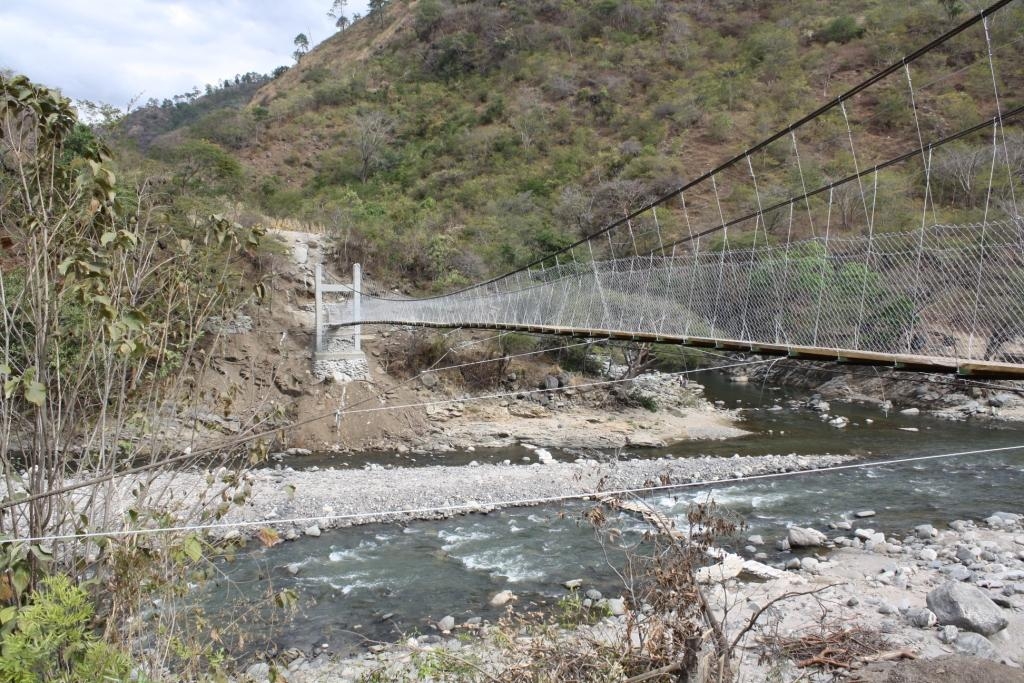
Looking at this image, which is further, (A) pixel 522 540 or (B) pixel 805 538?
(A) pixel 522 540

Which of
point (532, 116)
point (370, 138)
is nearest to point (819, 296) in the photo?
point (370, 138)

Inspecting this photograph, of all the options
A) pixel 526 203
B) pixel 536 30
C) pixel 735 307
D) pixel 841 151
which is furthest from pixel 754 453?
pixel 536 30

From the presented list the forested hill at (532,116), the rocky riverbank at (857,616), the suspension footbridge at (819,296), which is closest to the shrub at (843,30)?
the forested hill at (532,116)

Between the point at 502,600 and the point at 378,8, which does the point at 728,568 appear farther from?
the point at 378,8

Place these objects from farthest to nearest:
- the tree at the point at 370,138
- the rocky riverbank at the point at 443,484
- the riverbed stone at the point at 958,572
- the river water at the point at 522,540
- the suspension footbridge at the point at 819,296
Result: 1. the tree at the point at 370,138
2. the rocky riverbank at the point at 443,484
3. the riverbed stone at the point at 958,572
4. the river water at the point at 522,540
5. the suspension footbridge at the point at 819,296

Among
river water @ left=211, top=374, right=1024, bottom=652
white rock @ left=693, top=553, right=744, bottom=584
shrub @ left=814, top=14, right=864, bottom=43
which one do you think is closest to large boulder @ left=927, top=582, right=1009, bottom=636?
white rock @ left=693, top=553, right=744, bottom=584

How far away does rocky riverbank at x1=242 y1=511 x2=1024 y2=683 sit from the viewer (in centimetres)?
235

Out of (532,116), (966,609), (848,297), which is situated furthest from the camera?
(532,116)

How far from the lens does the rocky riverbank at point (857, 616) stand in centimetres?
235

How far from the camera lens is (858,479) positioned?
244 inches

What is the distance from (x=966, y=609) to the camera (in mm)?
3098

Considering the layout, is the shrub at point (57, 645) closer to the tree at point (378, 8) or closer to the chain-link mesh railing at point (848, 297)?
the chain-link mesh railing at point (848, 297)

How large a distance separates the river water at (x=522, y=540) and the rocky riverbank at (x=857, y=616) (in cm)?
23

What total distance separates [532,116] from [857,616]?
20.7 meters
